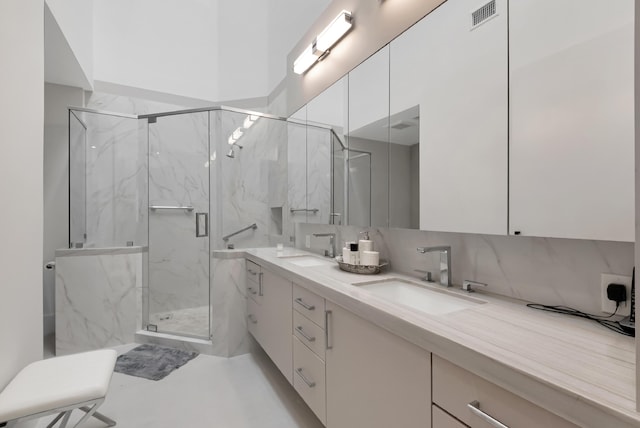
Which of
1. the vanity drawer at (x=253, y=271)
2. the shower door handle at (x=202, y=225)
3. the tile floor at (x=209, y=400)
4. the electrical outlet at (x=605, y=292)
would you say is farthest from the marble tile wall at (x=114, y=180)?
the electrical outlet at (x=605, y=292)

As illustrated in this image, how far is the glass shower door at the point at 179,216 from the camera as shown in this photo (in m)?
3.11

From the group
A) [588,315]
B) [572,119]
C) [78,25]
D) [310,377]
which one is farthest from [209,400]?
[78,25]

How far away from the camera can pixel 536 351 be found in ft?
2.28

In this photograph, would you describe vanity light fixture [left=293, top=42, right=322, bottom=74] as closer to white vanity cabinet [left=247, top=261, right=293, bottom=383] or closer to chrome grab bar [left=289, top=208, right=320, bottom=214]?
chrome grab bar [left=289, top=208, right=320, bottom=214]

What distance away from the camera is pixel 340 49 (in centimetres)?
212

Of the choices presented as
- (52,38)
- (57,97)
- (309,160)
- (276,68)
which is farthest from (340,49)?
(57,97)

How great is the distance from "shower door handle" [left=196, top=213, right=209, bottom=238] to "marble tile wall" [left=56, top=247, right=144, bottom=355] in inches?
22.9

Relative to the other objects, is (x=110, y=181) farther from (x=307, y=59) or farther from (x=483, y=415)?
(x=483, y=415)

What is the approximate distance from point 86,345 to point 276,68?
3.27m

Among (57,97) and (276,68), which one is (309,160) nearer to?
(276,68)

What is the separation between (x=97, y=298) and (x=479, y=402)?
119 inches

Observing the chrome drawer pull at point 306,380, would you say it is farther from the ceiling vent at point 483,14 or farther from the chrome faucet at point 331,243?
the ceiling vent at point 483,14

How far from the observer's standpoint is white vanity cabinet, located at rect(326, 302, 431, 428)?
87 cm

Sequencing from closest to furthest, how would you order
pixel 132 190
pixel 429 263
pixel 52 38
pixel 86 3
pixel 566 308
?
pixel 566 308 → pixel 429 263 → pixel 52 38 → pixel 86 3 → pixel 132 190
